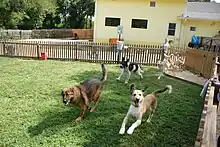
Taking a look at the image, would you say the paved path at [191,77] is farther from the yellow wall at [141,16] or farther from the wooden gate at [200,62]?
the yellow wall at [141,16]

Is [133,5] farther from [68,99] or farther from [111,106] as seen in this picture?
[68,99]

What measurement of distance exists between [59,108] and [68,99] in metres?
1.37

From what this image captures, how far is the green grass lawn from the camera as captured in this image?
3.88 metres

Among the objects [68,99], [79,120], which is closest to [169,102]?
[79,120]

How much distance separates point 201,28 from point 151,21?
4270mm

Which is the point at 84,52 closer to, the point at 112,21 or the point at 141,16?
the point at 112,21

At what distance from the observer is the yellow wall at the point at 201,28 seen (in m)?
19.2

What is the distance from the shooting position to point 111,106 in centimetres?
544

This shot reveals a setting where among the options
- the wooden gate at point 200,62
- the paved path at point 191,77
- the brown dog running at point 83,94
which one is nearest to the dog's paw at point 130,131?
the brown dog running at point 83,94

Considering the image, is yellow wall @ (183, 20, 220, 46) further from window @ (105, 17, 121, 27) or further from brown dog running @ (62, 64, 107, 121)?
brown dog running @ (62, 64, 107, 121)

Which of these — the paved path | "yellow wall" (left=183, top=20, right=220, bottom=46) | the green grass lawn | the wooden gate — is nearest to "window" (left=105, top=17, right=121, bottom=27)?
"yellow wall" (left=183, top=20, right=220, bottom=46)


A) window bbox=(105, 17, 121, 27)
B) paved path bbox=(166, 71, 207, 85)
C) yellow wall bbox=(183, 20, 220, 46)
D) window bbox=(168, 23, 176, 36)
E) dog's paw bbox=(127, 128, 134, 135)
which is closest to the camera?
dog's paw bbox=(127, 128, 134, 135)

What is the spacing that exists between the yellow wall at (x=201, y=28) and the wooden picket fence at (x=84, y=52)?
8.46 meters

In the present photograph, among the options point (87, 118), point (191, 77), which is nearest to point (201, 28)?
point (191, 77)
